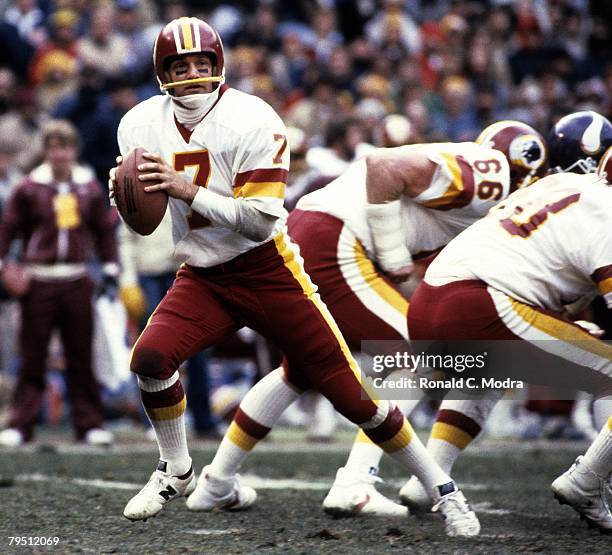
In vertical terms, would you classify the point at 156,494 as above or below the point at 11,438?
above

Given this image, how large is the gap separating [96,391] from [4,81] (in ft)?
10.4

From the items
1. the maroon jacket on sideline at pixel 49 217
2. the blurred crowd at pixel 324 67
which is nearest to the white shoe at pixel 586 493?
the blurred crowd at pixel 324 67

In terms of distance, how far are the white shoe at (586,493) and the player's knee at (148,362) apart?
148 centimetres

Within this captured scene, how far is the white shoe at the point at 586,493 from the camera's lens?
4691 mm

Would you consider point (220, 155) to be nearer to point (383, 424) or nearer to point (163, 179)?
point (163, 179)

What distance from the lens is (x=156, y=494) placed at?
4.63m

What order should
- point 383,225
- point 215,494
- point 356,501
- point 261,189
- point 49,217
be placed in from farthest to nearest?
point 49,217
point 383,225
point 215,494
point 356,501
point 261,189

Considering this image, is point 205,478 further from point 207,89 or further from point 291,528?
point 207,89

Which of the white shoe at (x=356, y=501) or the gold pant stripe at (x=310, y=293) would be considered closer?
the gold pant stripe at (x=310, y=293)

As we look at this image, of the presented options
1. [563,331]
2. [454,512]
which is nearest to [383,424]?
[454,512]

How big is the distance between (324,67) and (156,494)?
8032mm

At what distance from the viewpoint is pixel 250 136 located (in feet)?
14.9

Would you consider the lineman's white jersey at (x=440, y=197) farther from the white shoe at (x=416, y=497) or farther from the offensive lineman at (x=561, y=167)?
the white shoe at (x=416, y=497)

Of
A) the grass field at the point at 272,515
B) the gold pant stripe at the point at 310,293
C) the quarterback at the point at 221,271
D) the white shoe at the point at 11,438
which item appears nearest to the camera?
the grass field at the point at 272,515
